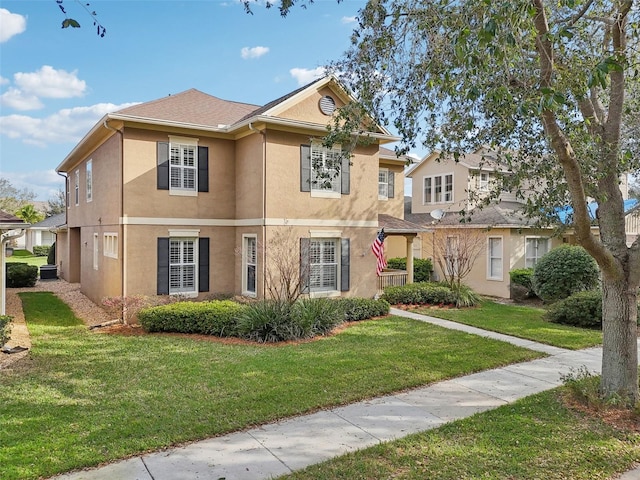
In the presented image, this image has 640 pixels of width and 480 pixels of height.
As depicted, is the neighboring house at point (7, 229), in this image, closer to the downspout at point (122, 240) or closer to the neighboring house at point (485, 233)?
the downspout at point (122, 240)

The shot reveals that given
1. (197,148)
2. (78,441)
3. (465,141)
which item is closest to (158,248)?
(197,148)

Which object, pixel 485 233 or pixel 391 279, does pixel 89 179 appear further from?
pixel 485 233

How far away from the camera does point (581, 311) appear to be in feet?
44.9

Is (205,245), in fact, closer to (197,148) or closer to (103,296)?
(197,148)

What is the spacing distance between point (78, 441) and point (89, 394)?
193 cm

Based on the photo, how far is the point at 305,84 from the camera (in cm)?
1490

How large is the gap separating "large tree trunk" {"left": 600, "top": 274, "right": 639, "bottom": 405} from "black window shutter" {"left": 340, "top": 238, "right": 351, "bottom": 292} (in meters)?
9.13

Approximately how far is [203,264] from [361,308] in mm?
5462

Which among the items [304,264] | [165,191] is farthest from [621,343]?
[165,191]

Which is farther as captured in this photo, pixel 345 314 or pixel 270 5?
pixel 345 314

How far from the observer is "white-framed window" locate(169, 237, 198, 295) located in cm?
1420

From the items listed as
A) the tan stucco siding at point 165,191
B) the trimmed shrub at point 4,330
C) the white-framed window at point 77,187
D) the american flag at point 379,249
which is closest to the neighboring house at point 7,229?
the trimmed shrub at point 4,330

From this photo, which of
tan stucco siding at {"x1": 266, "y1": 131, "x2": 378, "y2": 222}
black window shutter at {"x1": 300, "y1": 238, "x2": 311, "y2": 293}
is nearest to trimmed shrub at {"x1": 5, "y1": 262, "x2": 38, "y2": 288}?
tan stucco siding at {"x1": 266, "y1": 131, "x2": 378, "y2": 222}

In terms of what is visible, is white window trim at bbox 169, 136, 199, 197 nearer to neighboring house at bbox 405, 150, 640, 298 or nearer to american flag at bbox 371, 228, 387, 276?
american flag at bbox 371, 228, 387, 276
